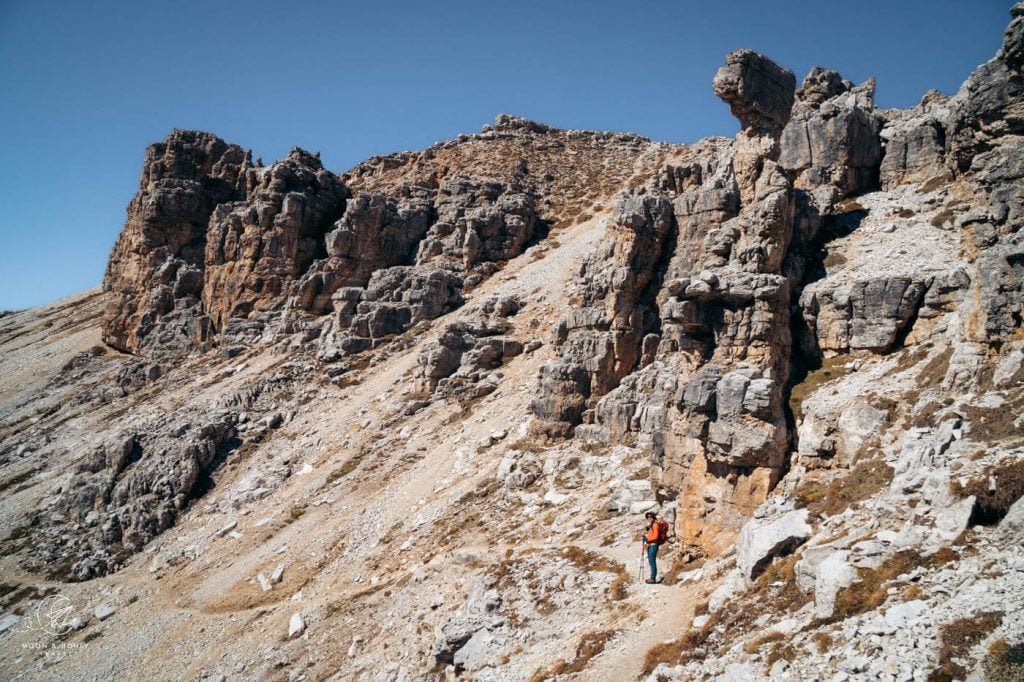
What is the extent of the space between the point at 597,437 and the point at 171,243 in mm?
76868

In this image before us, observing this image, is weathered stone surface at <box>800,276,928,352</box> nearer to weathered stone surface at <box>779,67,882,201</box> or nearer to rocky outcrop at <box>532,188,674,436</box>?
weathered stone surface at <box>779,67,882,201</box>

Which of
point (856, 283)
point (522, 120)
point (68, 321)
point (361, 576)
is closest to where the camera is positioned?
point (856, 283)

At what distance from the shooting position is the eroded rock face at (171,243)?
8444 centimetres

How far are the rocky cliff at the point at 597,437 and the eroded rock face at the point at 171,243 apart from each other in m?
3.85

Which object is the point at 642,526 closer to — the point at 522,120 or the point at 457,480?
the point at 457,480

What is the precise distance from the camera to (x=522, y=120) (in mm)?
127812

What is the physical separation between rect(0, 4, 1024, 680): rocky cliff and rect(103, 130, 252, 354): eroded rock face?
385 cm

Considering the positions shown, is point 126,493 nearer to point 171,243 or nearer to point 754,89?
point 171,243

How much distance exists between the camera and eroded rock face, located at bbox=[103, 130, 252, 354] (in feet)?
277

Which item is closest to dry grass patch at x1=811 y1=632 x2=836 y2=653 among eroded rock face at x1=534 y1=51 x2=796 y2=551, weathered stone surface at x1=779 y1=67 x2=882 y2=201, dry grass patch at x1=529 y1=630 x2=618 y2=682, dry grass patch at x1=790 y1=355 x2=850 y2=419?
dry grass patch at x1=529 y1=630 x2=618 y2=682

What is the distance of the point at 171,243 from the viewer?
8969 cm

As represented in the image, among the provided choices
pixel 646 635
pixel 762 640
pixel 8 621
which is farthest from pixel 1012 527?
pixel 8 621

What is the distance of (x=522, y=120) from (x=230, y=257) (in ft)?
226

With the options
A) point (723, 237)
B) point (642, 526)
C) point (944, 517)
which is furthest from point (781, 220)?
point (944, 517)
